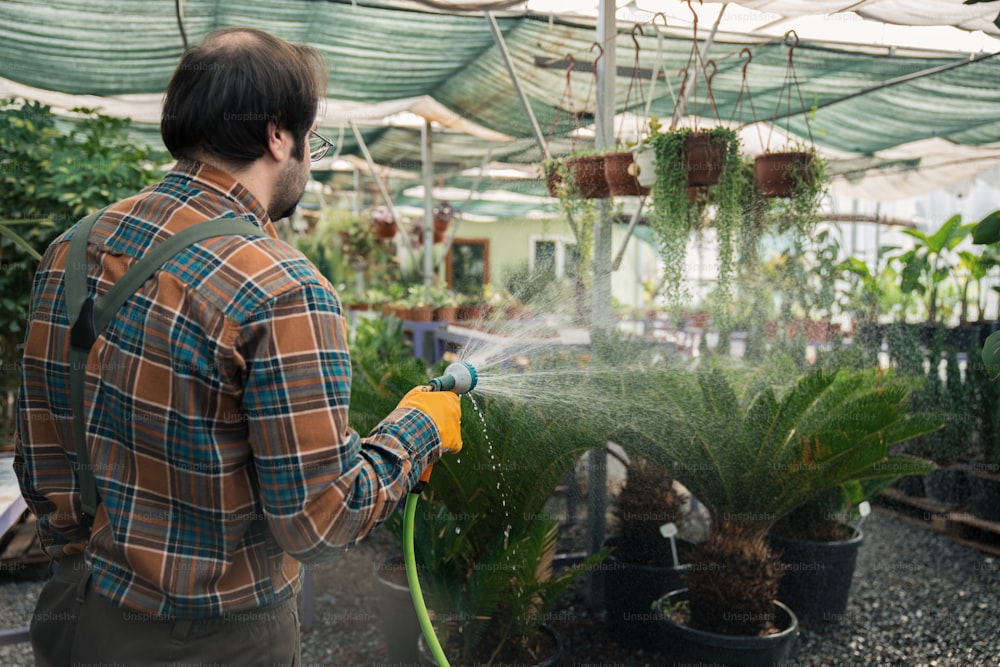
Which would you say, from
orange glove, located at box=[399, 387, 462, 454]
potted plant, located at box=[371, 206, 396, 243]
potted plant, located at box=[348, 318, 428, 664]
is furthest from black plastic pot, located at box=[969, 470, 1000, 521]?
potted plant, located at box=[371, 206, 396, 243]

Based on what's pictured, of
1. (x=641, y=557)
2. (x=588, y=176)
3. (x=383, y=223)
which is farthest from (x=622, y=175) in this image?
(x=383, y=223)

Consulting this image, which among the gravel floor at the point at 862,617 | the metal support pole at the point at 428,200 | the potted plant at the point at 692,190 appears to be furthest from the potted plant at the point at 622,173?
the metal support pole at the point at 428,200

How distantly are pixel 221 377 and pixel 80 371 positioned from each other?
0.29m

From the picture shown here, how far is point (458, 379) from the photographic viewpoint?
187 cm

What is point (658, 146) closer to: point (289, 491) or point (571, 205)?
point (571, 205)

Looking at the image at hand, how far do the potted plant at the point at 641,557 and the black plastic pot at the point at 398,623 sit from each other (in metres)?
0.92

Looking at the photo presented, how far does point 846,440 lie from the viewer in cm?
328

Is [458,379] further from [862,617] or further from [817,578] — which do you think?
[862,617]

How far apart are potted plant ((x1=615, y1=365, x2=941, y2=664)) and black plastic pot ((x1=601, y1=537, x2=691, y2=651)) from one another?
6.9 inches

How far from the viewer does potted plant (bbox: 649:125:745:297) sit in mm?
3695

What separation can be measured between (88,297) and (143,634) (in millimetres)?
557

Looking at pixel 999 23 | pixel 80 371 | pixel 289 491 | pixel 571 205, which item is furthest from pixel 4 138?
pixel 999 23

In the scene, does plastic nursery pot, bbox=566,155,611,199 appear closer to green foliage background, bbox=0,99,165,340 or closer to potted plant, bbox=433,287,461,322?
green foliage background, bbox=0,99,165,340

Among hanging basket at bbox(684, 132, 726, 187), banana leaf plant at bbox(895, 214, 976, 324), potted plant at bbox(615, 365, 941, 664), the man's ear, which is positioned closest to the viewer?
the man's ear
